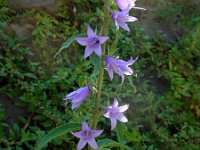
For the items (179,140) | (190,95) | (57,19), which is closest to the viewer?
(179,140)

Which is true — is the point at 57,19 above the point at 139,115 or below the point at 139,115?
above

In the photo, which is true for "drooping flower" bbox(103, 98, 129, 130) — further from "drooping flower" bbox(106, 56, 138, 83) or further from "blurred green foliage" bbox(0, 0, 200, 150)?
"blurred green foliage" bbox(0, 0, 200, 150)

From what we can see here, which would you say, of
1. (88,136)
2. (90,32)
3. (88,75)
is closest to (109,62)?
(90,32)

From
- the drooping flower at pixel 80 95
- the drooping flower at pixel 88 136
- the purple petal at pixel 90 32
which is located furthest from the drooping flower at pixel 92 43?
the drooping flower at pixel 88 136

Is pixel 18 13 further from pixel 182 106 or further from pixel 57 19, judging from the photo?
pixel 182 106

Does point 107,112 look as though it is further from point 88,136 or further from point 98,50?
point 98,50

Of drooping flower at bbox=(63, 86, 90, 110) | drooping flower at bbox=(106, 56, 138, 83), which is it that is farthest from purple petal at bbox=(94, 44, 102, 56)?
drooping flower at bbox=(63, 86, 90, 110)

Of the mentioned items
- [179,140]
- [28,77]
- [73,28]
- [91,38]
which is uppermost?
[91,38]

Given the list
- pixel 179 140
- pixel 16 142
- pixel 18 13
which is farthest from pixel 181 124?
pixel 18 13
